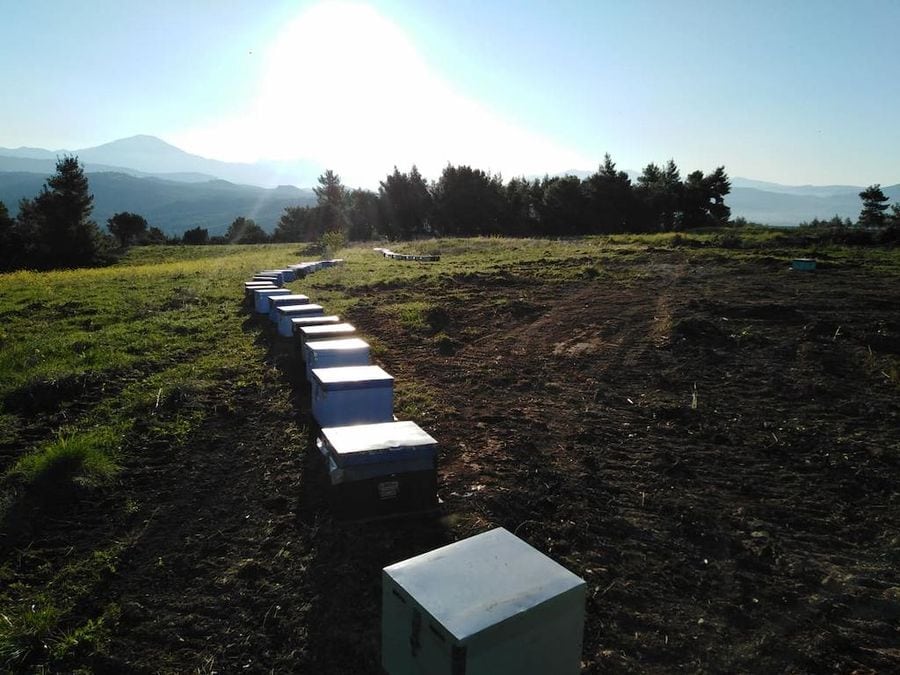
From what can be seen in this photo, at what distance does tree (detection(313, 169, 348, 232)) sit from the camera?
82812 millimetres

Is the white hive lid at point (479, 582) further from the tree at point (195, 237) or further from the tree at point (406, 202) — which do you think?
the tree at point (195, 237)

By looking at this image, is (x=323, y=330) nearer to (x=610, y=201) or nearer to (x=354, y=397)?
(x=354, y=397)

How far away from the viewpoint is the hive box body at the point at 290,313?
38.7 feet

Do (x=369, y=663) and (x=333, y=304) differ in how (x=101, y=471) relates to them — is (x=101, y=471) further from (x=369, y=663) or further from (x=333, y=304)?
(x=333, y=304)

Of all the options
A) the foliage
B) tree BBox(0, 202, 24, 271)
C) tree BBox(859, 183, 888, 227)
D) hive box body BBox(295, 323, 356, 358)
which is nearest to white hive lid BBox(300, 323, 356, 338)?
hive box body BBox(295, 323, 356, 358)

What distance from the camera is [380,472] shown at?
5.42 m

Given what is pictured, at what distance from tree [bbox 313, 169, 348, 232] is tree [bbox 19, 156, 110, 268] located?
32582 millimetres

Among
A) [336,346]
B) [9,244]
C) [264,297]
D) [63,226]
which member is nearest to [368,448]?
[336,346]

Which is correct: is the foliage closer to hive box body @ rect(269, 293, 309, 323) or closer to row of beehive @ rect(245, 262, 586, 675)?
hive box body @ rect(269, 293, 309, 323)

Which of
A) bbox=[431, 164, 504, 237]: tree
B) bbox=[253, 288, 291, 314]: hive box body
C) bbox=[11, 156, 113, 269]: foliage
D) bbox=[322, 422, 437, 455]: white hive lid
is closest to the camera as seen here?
bbox=[322, 422, 437, 455]: white hive lid

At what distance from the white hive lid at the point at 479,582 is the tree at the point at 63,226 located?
56139 millimetres

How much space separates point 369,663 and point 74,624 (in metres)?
2.28

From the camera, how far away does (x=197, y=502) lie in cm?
→ 601

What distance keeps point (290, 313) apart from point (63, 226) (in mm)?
52200
